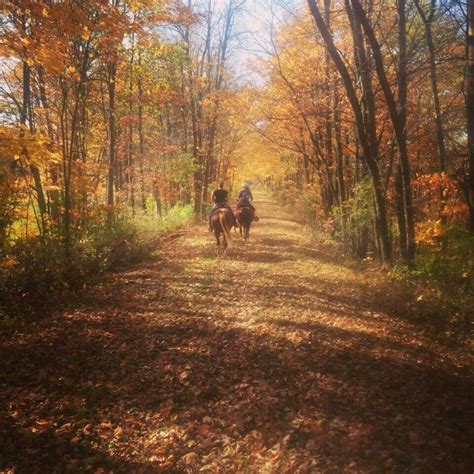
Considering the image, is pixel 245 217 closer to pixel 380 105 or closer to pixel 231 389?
pixel 380 105

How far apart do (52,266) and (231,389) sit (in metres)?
5.52

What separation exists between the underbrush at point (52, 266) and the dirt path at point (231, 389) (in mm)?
704

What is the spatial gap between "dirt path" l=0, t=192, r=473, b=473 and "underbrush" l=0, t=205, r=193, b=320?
70cm

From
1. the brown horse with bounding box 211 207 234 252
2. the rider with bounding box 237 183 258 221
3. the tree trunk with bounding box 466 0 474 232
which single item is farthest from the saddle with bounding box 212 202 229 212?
the tree trunk with bounding box 466 0 474 232

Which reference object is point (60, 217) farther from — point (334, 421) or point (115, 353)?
point (334, 421)

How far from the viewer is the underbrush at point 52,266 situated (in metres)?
8.09

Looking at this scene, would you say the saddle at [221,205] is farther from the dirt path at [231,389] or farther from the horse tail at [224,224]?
the dirt path at [231,389]

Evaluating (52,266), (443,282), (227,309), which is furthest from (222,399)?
(443,282)

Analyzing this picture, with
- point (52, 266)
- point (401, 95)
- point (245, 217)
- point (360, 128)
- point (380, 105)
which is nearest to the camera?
point (52, 266)

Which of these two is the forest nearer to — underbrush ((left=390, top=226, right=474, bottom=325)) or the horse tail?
underbrush ((left=390, top=226, right=474, bottom=325))

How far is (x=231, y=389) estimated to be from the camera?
5699mm

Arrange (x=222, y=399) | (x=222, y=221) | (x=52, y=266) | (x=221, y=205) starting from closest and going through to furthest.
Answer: (x=222, y=399) < (x=52, y=266) < (x=222, y=221) < (x=221, y=205)

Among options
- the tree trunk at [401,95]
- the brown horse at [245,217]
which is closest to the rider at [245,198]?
the brown horse at [245,217]

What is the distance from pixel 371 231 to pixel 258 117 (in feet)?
30.4
